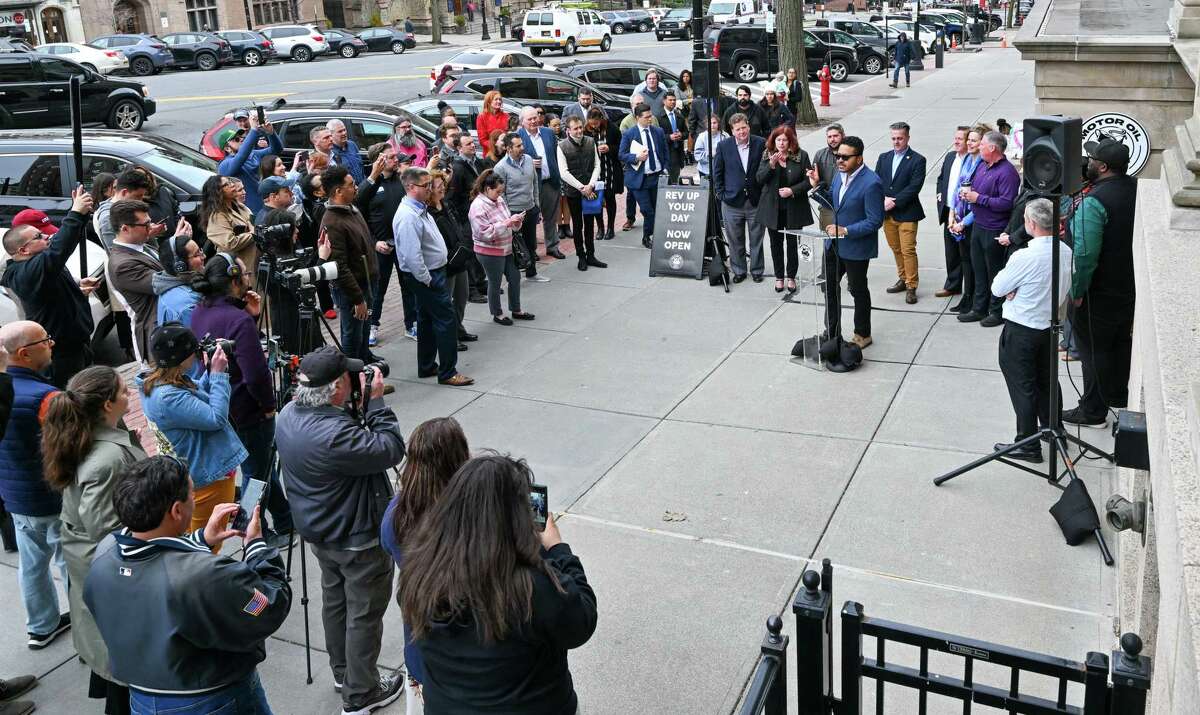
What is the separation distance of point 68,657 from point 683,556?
3441mm

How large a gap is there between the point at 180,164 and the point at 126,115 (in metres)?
14.0

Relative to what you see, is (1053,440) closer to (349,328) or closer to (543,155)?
(349,328)

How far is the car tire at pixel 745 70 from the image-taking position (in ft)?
113

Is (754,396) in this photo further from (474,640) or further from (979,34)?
(979,34)

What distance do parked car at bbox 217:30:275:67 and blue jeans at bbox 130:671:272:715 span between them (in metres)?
45.1

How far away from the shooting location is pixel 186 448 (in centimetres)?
568

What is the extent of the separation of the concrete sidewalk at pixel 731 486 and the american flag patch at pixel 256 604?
5.67 feet

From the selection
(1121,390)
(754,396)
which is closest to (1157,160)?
(1121,390)

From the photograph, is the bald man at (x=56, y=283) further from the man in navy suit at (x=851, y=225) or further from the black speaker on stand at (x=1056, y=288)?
the black speaker on stand at (x=1056, y=288)

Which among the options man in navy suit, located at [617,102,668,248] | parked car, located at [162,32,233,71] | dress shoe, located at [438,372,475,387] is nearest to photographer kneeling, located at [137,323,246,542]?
dress shoe, located at [438,372,475,387]

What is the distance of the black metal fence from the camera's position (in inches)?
135

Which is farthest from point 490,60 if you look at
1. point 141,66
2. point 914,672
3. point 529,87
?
point 914,672

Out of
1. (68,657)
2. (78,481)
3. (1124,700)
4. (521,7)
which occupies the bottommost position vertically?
(68,657)

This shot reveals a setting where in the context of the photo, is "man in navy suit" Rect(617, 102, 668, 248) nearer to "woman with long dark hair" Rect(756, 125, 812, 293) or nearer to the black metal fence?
"woman with long dark hair" Rect(756, 125, 812, 293)
